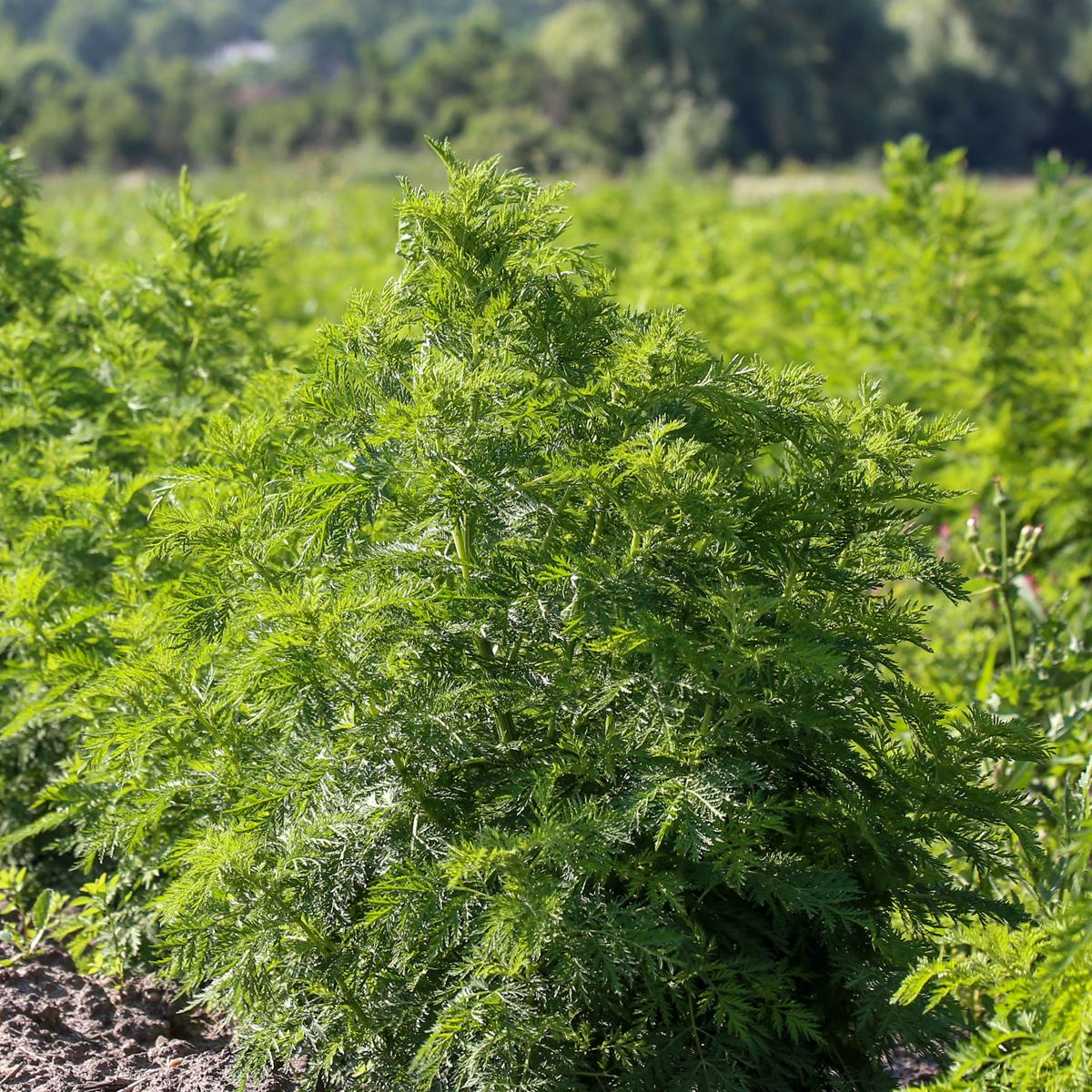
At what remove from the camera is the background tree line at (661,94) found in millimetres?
35062

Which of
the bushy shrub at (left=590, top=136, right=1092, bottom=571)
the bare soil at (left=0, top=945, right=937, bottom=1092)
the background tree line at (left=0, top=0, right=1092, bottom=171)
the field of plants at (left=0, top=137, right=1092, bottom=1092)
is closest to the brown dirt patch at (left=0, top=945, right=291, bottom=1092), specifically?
the bare soil at (left=0, top=945, right=937, bottom=1092)

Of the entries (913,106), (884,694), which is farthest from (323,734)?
(913,106)

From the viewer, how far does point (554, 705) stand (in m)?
2.17

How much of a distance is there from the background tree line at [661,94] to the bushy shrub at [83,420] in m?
27.1

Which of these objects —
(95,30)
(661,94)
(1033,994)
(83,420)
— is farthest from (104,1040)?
(95,30)

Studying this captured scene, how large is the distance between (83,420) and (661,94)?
118 ft

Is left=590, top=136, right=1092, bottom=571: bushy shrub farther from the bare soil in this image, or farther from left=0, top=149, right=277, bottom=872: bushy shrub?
the bare soil

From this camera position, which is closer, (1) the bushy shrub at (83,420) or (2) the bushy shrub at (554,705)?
(2) the bushy shrub at (554,705)

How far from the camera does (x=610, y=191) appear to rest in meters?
12.1

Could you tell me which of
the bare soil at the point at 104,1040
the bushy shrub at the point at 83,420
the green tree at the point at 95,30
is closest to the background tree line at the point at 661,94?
the bushy shrub at the point at 83,420

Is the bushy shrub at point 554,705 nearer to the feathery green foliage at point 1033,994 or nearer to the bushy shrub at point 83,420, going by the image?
the feathery green foliage at point 1033,994

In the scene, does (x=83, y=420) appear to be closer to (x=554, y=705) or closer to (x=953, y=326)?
(x=554, y=705)

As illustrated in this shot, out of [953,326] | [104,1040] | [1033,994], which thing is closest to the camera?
[1033,994]

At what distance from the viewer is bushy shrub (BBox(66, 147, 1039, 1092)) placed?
2.09 meters
